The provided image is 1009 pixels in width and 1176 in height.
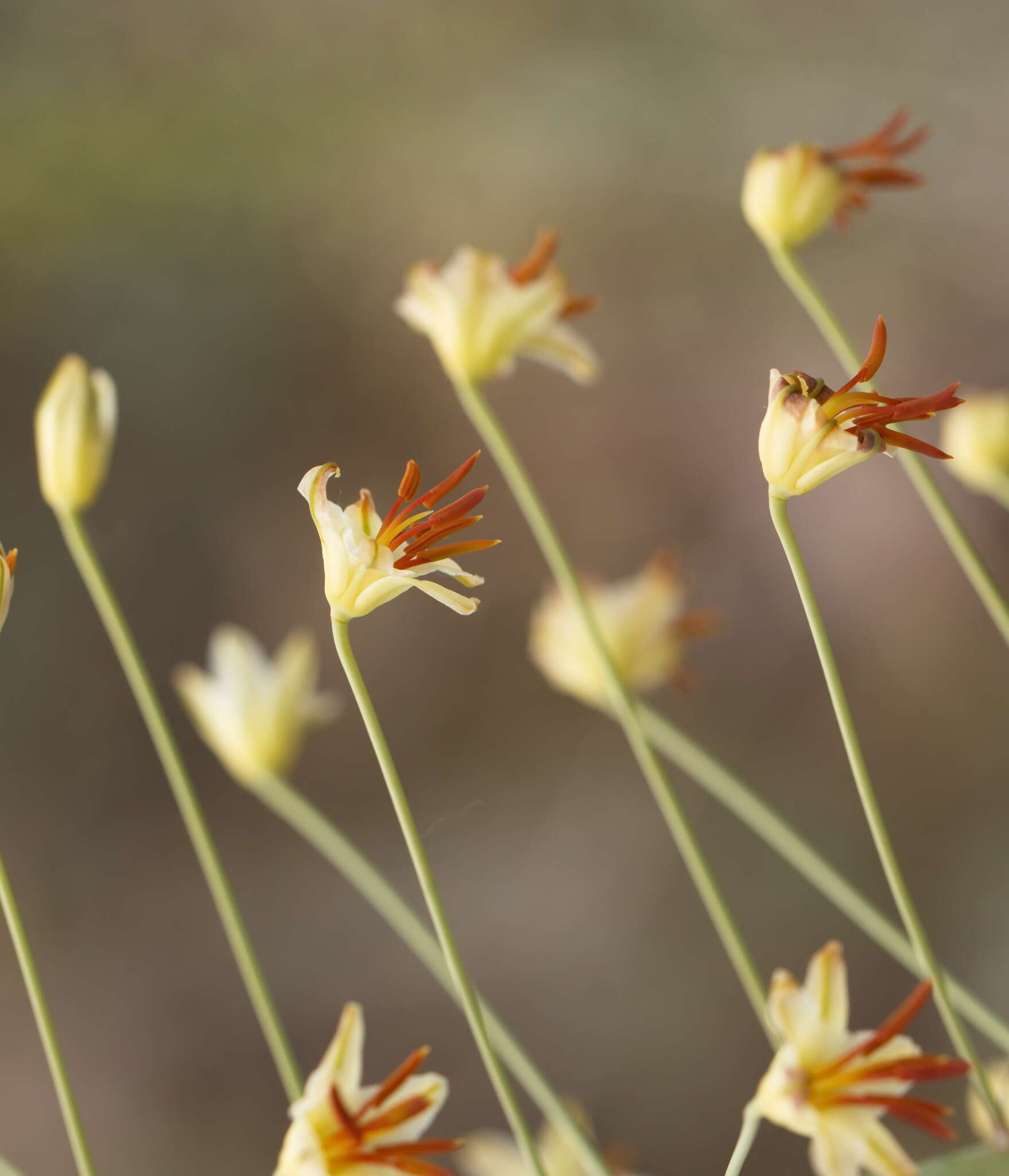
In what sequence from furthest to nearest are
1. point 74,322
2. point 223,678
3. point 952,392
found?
1. point 74,322
2. point 223,678
3. point 952,392

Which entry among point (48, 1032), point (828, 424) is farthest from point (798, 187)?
point (48, 1032)

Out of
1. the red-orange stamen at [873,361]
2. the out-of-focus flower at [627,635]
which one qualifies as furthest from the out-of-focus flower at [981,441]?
the red-orange stamen at [873,361]

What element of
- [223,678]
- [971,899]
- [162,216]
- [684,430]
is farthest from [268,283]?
[971,899]

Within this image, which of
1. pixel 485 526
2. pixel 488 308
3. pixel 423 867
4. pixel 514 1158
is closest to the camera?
pixel 423 867

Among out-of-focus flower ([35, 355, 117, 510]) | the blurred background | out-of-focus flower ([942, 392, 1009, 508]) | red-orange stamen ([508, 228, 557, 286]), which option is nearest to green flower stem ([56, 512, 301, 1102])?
out-of-focus flower ([35, 355, 117, 510])

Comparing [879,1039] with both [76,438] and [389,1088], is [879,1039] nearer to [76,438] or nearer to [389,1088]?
[389,1088]

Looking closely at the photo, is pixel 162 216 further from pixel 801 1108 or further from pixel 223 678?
pixel 801 1108
